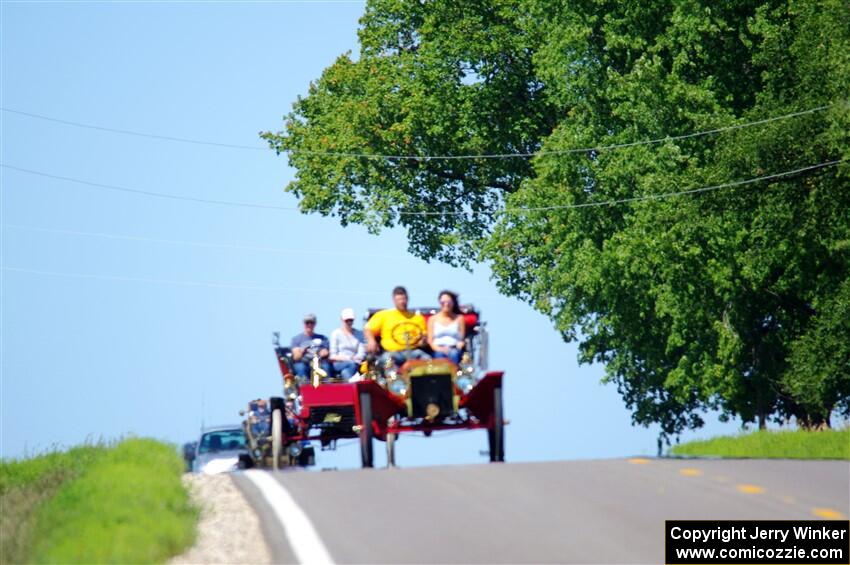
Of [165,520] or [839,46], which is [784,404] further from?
[165,520]

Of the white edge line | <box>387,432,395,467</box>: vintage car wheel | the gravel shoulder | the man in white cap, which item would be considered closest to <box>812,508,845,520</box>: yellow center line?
the white edge line

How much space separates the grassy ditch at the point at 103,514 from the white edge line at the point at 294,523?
0.72 m

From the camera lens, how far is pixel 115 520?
43.8 ft

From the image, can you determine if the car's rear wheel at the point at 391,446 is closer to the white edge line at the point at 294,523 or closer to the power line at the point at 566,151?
the white edge line at the point at 294,523

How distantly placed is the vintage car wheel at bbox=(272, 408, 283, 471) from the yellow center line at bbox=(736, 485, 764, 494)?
1102 centimetres

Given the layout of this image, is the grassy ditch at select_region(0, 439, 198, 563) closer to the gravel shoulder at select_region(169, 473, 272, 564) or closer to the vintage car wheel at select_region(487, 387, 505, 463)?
the gravel shoulder at select_region(169, 473, 272, 564)

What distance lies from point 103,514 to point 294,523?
1505 mm

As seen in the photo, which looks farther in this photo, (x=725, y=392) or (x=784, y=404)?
(x=784, y=404)

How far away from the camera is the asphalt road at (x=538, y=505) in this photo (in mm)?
12250

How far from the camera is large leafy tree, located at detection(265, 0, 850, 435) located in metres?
36.2

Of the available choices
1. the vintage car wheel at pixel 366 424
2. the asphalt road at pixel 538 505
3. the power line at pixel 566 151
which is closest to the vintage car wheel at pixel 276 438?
the vintage car wheel at pixel 366 424

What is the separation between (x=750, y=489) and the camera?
14789mm

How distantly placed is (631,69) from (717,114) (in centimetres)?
449

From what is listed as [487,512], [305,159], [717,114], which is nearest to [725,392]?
[717,114]
